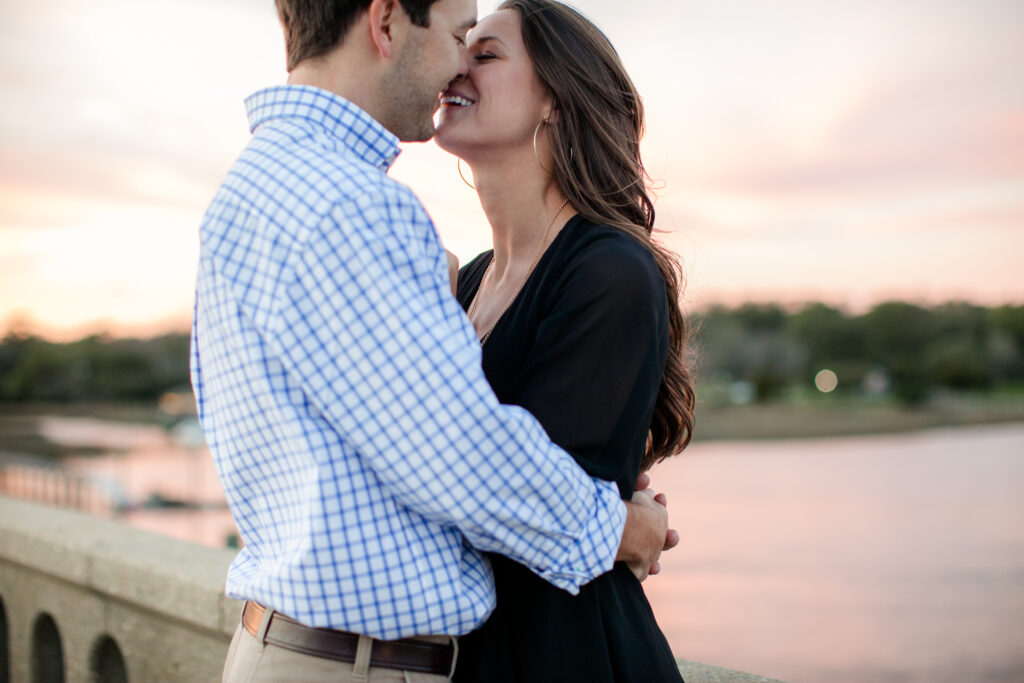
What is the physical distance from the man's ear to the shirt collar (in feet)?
0.36

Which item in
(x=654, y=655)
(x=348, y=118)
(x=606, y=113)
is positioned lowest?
(x=654, y=655)

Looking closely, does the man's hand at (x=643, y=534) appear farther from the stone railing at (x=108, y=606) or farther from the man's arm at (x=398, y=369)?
the stone railing at (x=108, y=606)

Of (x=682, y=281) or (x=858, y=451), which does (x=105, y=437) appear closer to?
(x=858, y=451)

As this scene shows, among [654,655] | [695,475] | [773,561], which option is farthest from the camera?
[695,475]

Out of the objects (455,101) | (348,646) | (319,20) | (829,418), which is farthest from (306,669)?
(829,418)

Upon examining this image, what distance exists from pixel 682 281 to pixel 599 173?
30 centimetres

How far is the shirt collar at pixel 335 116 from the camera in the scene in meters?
1.28

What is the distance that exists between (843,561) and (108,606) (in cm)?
3379

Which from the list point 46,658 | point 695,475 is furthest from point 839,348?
point 46,658

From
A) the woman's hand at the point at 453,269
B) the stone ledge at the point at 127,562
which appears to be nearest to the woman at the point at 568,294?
the woman's hand at the point at 453,269

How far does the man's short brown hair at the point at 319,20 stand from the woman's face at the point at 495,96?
47 centimetres

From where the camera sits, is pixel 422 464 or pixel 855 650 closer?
pixel 422 464

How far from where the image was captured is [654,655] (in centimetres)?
147

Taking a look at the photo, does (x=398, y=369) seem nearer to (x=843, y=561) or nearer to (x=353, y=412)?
(x=353, y=412)
